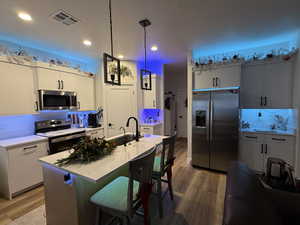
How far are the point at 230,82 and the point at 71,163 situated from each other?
327 cm

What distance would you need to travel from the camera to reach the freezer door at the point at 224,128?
2992 millimetres

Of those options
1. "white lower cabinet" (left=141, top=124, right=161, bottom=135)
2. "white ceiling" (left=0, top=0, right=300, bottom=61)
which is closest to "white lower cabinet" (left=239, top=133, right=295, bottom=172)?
"white ceiling" (left=0, top=0, right=300, bottom=61)

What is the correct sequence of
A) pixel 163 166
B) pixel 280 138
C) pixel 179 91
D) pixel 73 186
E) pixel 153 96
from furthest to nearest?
pixel 179 91, pixel 153 96, pixel 280 138, pixel 163 166, pixel 73 186

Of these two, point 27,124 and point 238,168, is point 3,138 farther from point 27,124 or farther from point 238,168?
point 238,168

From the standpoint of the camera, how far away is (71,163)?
152 centimetres

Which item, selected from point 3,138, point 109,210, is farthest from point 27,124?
point 109,210

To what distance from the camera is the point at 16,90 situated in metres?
2.63

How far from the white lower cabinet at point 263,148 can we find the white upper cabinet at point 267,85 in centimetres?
67

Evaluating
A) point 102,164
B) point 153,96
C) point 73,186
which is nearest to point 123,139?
point 102,164

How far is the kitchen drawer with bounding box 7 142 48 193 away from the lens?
2374 mm

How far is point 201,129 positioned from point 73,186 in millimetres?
2740

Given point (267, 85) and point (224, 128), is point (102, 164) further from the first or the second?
point (267, 85)

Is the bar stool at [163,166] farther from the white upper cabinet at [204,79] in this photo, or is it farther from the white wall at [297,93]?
the white wall at [297,93]

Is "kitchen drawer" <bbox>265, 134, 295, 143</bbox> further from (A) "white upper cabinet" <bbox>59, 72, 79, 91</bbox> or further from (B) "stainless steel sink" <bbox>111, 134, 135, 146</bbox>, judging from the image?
(A) "white upper cabinet" <bbox>59, 72, 79, 91</bbox>
